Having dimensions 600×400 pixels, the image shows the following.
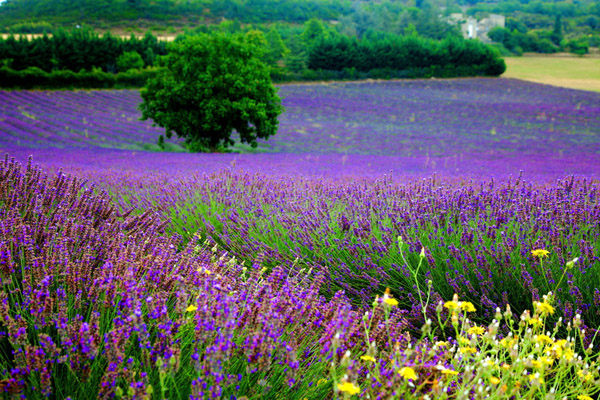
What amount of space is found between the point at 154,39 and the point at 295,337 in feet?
171

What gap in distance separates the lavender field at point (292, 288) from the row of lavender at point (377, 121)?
11.8 m

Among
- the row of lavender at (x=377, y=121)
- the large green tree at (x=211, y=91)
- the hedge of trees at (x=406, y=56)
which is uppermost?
the hedge of trees at (x=406, y=56)

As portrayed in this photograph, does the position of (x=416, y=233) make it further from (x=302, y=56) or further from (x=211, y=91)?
(x=302, y=56)

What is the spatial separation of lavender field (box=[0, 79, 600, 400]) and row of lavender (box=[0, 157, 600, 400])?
11 millimetres

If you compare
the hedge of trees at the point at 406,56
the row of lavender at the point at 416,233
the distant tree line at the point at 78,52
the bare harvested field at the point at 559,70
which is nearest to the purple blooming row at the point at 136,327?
the row of lavender at the point at 416,233

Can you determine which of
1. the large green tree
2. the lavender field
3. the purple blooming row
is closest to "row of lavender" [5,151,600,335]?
the lavender field

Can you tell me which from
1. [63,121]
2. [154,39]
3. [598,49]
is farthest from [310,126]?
[598,49]

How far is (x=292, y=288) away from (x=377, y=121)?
2494cm

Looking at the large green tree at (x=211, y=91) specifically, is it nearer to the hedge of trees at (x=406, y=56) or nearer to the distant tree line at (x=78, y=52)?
the distant tree line at (x=78, y=52)

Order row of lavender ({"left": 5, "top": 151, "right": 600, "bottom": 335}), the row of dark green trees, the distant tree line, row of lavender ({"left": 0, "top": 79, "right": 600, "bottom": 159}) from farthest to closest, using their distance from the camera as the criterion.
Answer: the row of dark green trees → the distant tree line → row of lavender ({"left": 0, "top": 79, "right": 600, "bottom": 159}) → row of lavender ({"left": 5, "top": 151, "right": 600, "bottom": 335})

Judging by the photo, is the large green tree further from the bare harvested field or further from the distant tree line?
the bare harvested field

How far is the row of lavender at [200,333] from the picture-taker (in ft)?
4.74

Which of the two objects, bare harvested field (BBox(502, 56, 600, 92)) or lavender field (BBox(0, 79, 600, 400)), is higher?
bare harvested field (BBox(502, 56, 600, 92))

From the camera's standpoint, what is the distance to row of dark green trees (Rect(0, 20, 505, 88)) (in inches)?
1639
